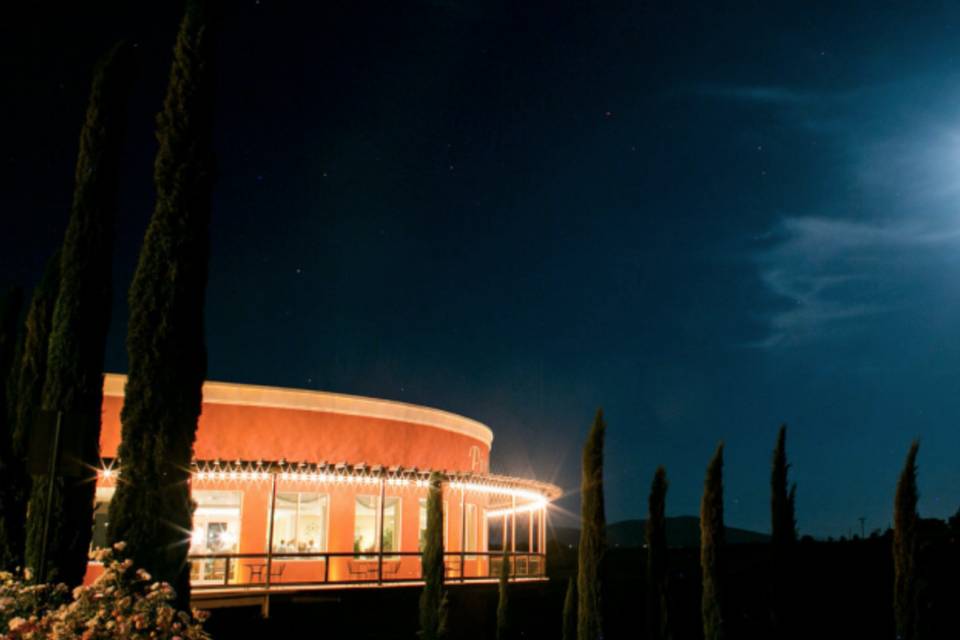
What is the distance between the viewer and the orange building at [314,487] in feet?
64.1

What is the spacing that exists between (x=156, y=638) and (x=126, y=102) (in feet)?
36.0

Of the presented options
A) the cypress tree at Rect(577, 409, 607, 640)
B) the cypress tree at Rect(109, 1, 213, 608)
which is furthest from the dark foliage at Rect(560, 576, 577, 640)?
the cypress tree at Rect(109, 1, 213, 608)

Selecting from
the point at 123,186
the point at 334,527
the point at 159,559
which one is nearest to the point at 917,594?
the point at 334,527

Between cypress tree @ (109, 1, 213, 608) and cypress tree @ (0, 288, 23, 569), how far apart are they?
4.50 m

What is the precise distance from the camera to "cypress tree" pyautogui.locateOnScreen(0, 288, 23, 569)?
15.4m

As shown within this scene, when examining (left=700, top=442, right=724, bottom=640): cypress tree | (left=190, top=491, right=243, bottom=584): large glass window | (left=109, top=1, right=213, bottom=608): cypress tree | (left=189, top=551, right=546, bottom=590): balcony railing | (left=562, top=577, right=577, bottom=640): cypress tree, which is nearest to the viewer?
(left=109, top=1, right=213, bottom=608): cypress tree

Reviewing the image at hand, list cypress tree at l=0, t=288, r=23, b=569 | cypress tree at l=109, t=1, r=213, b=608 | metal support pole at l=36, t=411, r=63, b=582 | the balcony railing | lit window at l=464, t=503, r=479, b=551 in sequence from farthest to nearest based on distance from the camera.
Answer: lit window at l=464, t=503, r=479, b=551, the balcony railing, cypress tree at l=0, t=288, r=23, b=569, cypress tree at l=109, t=1, r=213, b=608, metal support pole at l=36, t=411, r=63, b=582

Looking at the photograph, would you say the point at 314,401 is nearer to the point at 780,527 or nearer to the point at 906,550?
the point at 780,527

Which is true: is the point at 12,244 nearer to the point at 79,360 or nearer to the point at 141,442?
the point at 79,360

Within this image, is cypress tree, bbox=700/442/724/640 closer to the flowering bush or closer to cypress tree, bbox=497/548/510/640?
cypress tree, bbox=497/548/510/640

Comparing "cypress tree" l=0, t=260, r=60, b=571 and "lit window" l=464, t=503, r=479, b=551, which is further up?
"cypress tree" l=0, t=260, r=60, b=571

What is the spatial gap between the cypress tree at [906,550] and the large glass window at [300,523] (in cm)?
1380

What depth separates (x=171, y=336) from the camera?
12859 mm

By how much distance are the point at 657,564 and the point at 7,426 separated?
14229 millimetres
